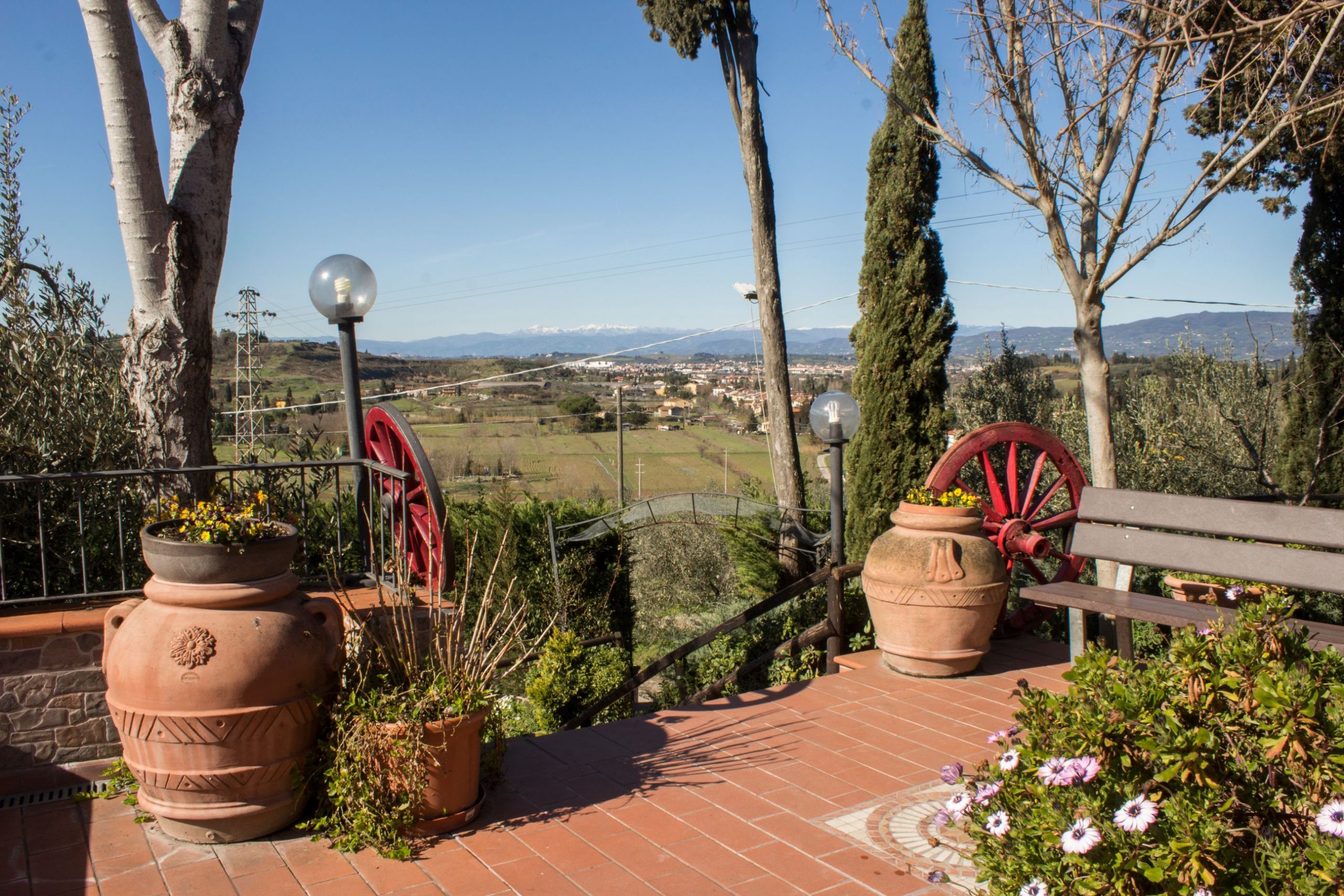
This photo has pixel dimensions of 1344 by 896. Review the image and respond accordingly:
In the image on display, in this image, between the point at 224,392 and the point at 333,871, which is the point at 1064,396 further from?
the point at 224,392

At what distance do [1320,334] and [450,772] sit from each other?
8313 mm

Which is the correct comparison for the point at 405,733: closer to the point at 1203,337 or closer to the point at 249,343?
the point at 249,343

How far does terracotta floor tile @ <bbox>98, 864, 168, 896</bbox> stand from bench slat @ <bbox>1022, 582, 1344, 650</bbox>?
12.1ft

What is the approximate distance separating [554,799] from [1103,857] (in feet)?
7.09

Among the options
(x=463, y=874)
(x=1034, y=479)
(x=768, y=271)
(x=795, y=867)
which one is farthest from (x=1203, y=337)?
(x=463, y=874)

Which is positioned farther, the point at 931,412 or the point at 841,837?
the point at 931,412

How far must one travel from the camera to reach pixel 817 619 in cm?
810

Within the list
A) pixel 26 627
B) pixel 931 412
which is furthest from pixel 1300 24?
pixel 26 627

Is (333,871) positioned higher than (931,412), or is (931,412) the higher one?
(931,412)

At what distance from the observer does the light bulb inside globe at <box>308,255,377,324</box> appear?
4.72 m

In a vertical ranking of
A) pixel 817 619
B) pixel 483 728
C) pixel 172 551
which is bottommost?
pixel 817 619

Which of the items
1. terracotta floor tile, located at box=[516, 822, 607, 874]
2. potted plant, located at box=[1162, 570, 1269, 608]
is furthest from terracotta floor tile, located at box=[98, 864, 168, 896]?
potted plant, located at box=[1162, 570, 1269, 608]

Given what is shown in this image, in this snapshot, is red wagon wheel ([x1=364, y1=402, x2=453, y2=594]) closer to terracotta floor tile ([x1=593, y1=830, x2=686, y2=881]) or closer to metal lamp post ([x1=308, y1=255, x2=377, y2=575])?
metal lamp post ([x1=308, y1=255, x2=377, y2=575])

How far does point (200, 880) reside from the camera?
9.87ft
